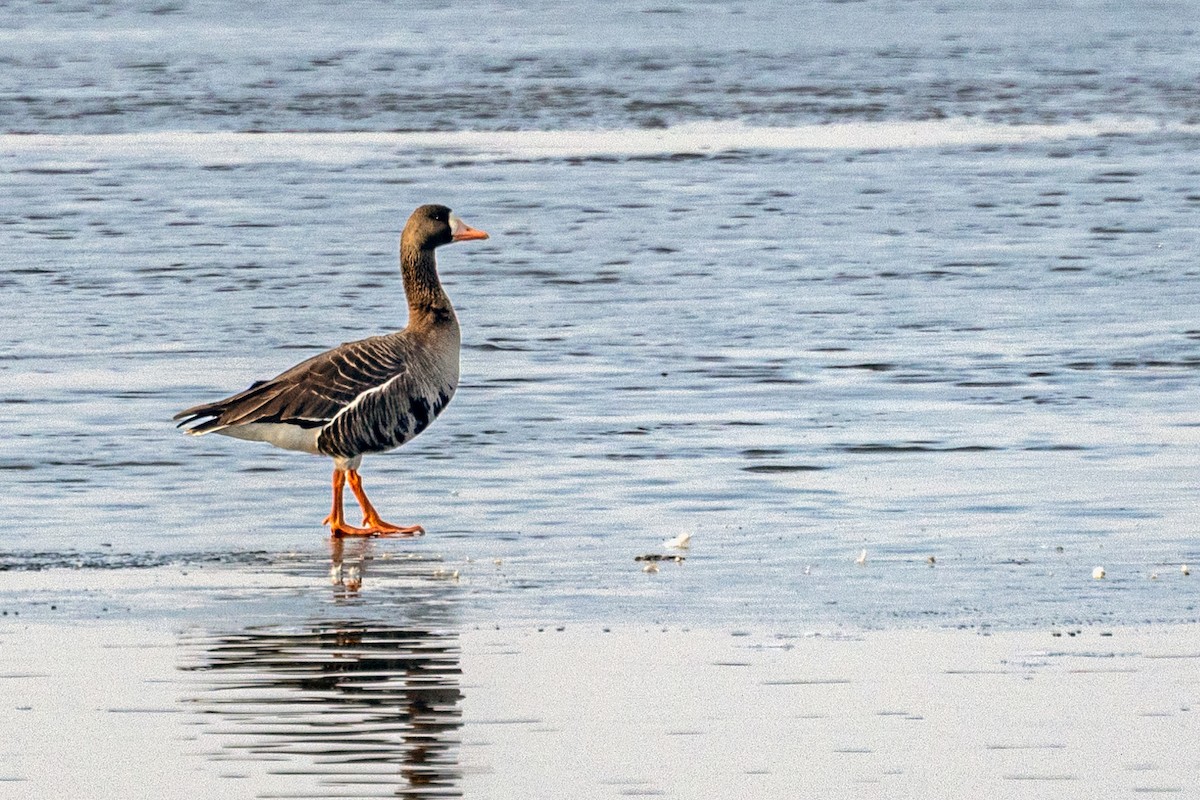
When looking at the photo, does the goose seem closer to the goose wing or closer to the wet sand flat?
the goose wing

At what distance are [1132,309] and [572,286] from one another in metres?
4.29

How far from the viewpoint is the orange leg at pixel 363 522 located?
10688mm

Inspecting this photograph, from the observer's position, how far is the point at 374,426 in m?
11.3

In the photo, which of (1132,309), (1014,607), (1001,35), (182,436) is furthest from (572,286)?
(1001,35)

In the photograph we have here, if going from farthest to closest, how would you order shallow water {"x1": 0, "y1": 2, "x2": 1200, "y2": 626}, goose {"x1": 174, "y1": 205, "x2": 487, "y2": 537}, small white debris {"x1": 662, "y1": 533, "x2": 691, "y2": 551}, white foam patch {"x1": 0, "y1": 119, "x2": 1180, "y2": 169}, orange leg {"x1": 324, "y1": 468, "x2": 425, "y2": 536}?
1. white foam patch {"x1": 0, "y1": 119, "x2": 1180, "y2": 169}
2. goose {"x1": 174, "y1": 205, "x2": 487, "y2": 537}
3. orange leg {"x1": 324, "y1": 468, "x2": 425, "y2": 536}
4. small white debris {"x1": 662, "y1": 533, "x2": 691, "y2": 551}
5. shallow water {"x1": 0, "y1": 2, "x2": 1200, "y2": 626}

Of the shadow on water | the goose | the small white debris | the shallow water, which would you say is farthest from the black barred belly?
the shadow on water

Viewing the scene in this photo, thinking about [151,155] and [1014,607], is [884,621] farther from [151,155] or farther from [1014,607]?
[151,155]

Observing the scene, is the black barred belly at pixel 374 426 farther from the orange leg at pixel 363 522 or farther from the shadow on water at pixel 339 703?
the shadow on water at pixel 339 703

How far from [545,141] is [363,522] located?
63.1ft

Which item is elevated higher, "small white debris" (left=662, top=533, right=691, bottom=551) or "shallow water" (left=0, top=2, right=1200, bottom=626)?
"small white debris" (left=662, top=533, right=691, bottom=551)

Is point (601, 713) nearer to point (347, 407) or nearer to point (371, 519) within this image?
point (371, 519)

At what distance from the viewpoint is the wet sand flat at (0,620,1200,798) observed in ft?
22.2

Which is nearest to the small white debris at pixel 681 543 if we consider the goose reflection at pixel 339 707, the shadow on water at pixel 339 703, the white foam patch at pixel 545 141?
the shadow on water at pixel 339 703

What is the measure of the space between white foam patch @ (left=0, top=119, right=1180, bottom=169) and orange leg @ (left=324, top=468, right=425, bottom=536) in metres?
17.3
